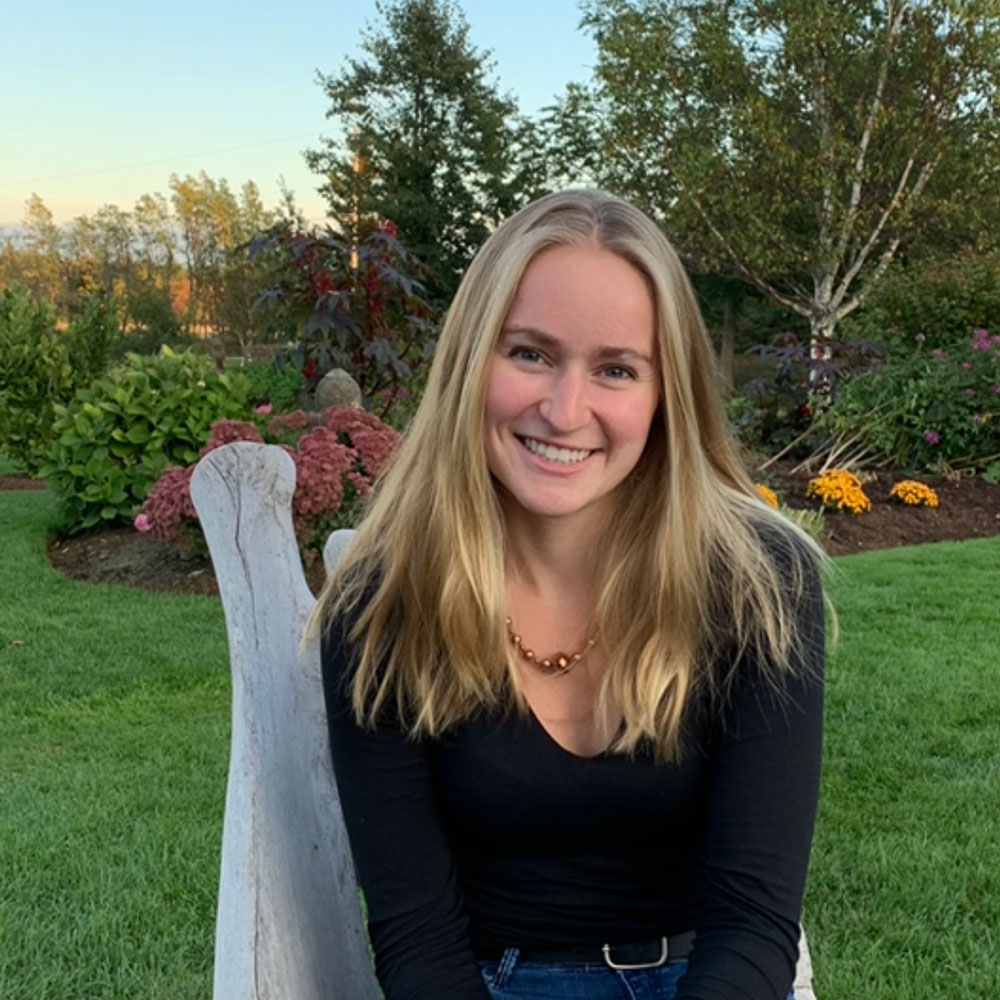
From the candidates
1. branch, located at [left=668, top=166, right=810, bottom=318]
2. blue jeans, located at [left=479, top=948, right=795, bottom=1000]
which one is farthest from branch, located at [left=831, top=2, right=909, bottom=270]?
blue jeans, located at [left=479, top=948, right=795, bottom=1000]

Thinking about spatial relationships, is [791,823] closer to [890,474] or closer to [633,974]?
[633,974]

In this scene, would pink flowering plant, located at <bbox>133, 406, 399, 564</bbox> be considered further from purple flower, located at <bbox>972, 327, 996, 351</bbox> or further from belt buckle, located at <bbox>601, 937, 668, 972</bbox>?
purple flower, located at <bbox>972, 327, 996, 351</bbox>

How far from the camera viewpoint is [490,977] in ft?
4.93

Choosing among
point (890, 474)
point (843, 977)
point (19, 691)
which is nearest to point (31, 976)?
point (843, 977)

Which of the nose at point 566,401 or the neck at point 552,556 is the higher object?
the nose at point 566,401

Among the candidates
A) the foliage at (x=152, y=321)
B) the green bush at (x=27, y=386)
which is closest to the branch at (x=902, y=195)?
the green bush at (x=27, y=386)

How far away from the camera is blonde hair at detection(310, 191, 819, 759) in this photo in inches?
55.1

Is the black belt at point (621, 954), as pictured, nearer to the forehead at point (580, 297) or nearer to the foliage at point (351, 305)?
the forehead at point (580, 297)

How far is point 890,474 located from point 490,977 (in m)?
8.81

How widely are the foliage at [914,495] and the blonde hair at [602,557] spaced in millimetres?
7620

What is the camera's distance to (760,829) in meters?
1.36

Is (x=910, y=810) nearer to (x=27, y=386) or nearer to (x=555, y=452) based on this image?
(x=555, y=452)

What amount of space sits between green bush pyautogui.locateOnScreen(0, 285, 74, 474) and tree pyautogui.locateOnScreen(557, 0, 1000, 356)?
1110 cm

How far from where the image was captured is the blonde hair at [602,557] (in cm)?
140
